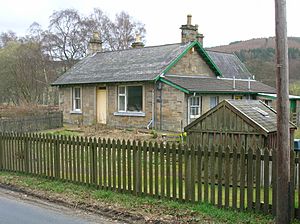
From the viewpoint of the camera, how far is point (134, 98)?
893 inches

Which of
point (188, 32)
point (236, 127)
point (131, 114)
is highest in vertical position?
point (188, 32)

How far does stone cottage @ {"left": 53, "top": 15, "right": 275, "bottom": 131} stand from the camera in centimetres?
2103

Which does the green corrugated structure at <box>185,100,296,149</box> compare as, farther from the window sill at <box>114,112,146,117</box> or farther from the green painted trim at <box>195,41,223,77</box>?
the green painted trim at <box>195,41,223,77</box>

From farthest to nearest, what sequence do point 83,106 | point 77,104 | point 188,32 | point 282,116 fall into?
point 77,104
point 188,32
point 83,106
point 282,116

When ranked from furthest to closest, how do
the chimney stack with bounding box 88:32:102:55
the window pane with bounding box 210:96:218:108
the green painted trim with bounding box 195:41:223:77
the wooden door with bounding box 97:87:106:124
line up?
the chimney stack with bounding box 88:32:102:55 → the wooden door with bounding box 97:87:106:124 → the green painted trim with bounding box 195:41:223:77 → the window pane with bounding box 210:96:218:108

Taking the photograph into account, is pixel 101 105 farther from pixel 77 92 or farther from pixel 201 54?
pixel 201 54

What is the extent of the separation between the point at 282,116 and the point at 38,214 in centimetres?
489

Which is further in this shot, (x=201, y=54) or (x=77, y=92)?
(x=77, y=92)

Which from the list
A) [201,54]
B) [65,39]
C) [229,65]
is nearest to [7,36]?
[65,39]

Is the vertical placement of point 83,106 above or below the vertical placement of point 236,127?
above

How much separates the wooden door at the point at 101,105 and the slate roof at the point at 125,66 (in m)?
0.86

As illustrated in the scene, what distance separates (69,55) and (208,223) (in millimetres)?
47342

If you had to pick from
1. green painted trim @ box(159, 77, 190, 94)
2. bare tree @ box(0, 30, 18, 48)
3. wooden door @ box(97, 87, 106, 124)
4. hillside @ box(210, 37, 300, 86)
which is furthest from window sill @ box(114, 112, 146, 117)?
bare tree @ box(0, 30, 18, 48)

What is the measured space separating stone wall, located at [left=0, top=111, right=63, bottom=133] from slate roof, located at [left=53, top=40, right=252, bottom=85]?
10.1ft
